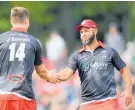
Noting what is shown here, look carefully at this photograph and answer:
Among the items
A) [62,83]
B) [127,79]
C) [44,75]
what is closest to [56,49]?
[62,83]

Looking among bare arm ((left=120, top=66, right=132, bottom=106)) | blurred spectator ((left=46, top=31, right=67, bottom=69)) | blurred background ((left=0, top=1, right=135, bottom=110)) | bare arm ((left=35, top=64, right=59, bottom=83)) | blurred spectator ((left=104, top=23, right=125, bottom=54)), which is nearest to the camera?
bare arm ((left=35, top=64, right=59, bottom=83))

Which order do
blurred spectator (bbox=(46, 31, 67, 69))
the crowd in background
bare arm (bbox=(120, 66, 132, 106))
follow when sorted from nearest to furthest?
bare arm (bbox=(120, 66, 132, 106)), the crowd in background, blurred spectator (bbox=(46, 31, 67, 69))

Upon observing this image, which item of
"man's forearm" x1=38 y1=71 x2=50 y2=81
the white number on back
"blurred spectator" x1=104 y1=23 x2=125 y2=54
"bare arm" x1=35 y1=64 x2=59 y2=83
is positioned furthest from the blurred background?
the white number on back

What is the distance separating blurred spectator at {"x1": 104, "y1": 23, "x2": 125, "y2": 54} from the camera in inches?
675

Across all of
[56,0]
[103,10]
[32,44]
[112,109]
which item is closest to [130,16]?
[103,10]

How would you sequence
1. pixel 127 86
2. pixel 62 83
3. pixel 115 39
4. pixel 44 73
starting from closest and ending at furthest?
pixel 44 73 → pixel 127 86 → pixel 62 83 → pixel 115 39

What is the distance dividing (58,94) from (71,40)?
1.42 m

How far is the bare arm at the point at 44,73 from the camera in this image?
10781 millimetres

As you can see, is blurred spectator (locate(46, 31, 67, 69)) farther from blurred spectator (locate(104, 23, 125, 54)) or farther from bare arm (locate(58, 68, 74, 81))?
bare arm (locate(58, 68, 74, 81))

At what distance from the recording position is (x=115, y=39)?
17.3m

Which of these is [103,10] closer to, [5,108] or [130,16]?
[130,16]

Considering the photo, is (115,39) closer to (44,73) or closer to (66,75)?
(66,75)

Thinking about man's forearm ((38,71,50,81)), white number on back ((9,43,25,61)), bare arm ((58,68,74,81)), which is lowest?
bare arm ((58,68,74,81))

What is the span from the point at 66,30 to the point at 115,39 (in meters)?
1.20
